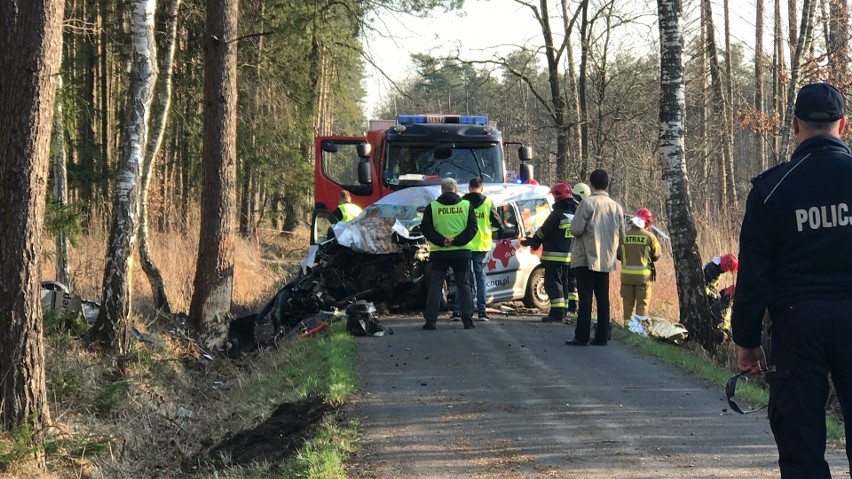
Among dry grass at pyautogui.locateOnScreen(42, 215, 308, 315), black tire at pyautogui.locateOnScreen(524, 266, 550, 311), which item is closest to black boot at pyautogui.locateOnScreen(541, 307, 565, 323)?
black tire at pyautogui.locateOnScreen(524, 266, 550, 311)

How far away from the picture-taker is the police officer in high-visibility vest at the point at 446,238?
11.8 metres

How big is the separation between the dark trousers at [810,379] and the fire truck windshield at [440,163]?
13000 millimetres

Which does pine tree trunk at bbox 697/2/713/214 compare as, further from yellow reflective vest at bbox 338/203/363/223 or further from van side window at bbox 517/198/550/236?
yellow reflective vest at bbox 338/203/363/223

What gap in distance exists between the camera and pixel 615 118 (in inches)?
1038

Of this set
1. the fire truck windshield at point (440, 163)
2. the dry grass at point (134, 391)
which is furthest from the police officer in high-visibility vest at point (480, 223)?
the fire truck windshield at point (440, 163)

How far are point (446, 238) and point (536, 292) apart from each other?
3.25 m

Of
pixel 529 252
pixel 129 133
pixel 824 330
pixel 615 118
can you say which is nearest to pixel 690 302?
pixel 529 252

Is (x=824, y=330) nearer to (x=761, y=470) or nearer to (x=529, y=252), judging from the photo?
(x=761, y=470)

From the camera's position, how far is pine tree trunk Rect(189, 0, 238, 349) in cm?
1346

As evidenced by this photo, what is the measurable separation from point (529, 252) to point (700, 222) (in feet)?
24.0

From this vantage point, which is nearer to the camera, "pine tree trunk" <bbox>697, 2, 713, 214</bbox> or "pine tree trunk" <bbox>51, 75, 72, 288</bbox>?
"pine tree trunk" <bbox>51, 75, 72, 288</bbox>

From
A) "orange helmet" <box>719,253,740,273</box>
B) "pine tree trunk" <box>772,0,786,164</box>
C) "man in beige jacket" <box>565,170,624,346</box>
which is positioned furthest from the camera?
"pine tree trunk" <box>772,0,786,164</box>

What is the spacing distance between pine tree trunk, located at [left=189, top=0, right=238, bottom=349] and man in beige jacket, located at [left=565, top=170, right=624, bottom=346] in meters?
5.74

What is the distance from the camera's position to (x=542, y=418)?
7324 mm
